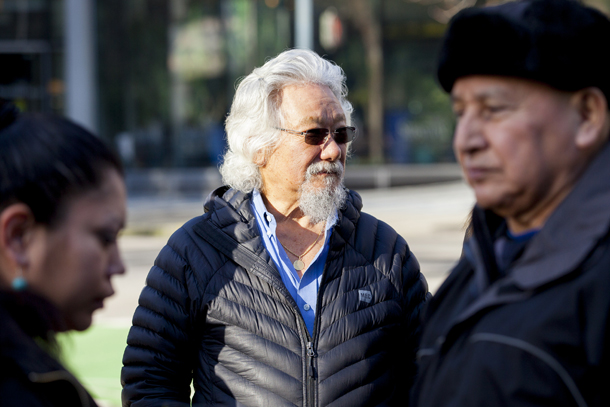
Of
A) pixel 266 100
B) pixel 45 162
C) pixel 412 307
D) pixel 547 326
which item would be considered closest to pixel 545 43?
pixel 547 326

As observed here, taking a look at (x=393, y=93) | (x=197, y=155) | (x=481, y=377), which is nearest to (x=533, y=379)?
(x=481, y=377)

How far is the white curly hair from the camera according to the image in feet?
9.18

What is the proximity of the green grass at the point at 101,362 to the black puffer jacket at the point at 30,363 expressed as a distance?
3494 millimetres

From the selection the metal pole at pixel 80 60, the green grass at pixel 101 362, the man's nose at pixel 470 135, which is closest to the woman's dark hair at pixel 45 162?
the man's nose at pixel 470 135

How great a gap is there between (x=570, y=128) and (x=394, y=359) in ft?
4.48

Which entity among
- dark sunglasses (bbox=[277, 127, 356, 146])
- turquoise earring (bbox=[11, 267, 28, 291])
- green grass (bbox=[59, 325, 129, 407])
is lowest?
green grass (bbox=[59, 325, 129, 407])

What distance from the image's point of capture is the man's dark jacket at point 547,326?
1.24 m

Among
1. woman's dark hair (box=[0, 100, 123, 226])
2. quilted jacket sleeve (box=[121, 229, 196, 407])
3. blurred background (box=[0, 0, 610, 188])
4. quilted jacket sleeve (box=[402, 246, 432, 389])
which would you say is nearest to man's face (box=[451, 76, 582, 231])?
woman's dark hair (box=[0, 100, 123, 226])

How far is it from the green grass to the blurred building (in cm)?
1517

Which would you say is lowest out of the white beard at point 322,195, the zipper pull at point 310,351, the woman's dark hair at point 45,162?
the zipper pull at point 310,351

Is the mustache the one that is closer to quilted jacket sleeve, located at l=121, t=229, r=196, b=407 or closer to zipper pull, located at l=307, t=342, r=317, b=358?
quilted jacket sleeve, located at l=121, t=229, r=196, b=407

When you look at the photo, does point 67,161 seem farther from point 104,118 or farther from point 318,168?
point 104,118

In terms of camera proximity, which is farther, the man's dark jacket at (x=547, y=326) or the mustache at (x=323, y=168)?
the mustache at (x=323, y=168)

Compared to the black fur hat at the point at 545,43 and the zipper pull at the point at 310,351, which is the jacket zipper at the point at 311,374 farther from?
the black fur hat at the point at 545,43
